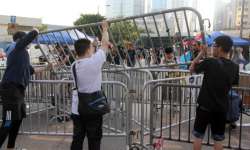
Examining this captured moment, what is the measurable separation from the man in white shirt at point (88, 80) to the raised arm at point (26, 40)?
91cm

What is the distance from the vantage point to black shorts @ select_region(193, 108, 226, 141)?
17.0ft

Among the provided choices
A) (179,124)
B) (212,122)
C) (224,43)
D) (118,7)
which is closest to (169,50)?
(179,124)

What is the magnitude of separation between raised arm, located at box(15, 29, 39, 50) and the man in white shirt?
915mm

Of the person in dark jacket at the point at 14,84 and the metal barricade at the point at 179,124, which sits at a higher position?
the person in dark jacket at the point at 14,84

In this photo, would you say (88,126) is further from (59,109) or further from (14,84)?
(59,109)

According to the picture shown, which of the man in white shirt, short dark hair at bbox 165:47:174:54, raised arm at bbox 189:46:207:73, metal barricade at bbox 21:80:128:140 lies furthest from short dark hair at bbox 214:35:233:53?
metal barricade at bbox 21:80:128:140

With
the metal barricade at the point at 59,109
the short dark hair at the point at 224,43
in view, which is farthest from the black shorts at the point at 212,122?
the metal barricade at the point at 59,109

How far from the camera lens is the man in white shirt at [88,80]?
4859 mm

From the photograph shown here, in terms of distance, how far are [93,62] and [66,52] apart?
9.98ft

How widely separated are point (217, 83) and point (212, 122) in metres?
0.54

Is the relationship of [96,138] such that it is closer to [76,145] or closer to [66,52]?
[76,145]

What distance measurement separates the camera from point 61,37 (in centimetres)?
777

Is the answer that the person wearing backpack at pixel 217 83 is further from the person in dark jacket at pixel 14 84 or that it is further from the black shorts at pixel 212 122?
the person in dark jacket at pixel 14 84

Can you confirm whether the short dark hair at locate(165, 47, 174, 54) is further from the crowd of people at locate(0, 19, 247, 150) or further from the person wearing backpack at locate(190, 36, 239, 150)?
the person wearing backpack at locate(190, 36, 239, 150)
